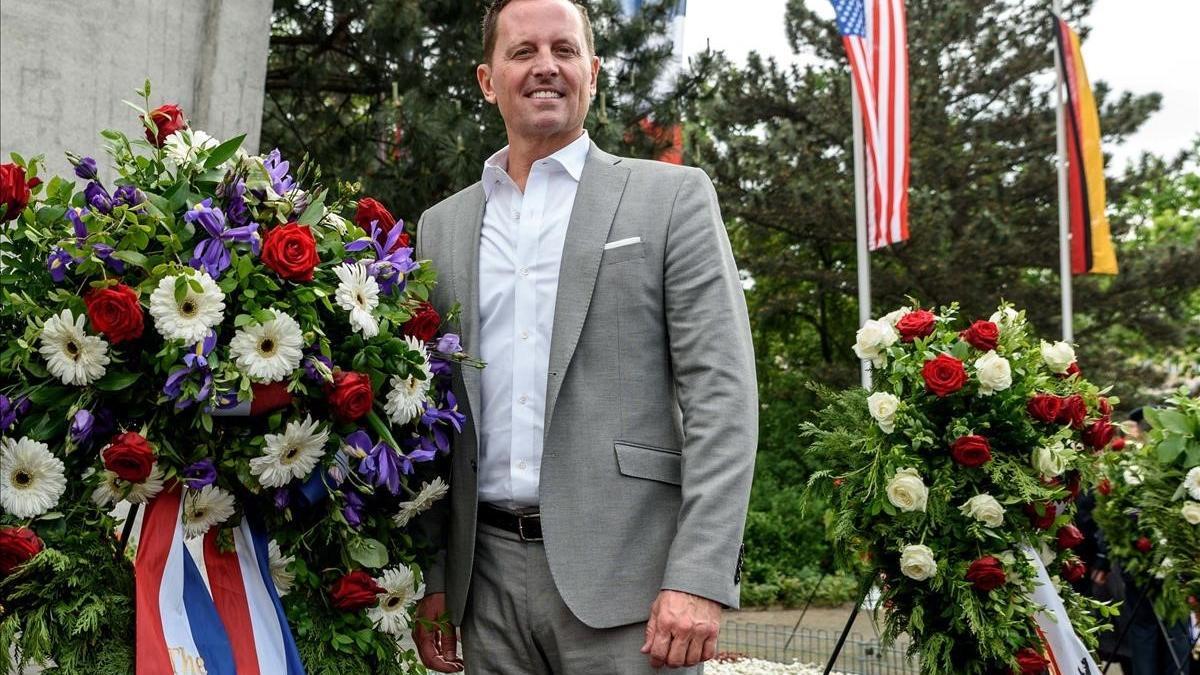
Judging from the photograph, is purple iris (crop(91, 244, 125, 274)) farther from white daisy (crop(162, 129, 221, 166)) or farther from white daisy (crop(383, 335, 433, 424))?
white daisy (crop(383, 335, 433, 424))

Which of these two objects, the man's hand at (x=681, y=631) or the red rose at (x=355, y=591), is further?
the red rose at (x=355, y=591)

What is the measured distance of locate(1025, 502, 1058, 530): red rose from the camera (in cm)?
500

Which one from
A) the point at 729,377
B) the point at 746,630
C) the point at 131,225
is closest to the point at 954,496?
the point at 729,377

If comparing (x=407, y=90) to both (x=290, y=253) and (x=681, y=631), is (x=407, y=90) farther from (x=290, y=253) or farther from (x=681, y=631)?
(x=681, y=631)

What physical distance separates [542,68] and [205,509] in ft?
4.00

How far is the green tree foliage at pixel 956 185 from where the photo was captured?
719 inches

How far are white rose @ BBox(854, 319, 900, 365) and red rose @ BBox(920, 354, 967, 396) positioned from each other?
0.38 m

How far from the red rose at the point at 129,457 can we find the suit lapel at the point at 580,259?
2.67 feet

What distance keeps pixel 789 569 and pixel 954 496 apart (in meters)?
13.2

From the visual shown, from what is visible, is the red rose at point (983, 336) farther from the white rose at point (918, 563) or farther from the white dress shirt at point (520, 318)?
the white dress shirt at point (520, 318)

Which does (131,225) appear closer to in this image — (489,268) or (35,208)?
(35,208)

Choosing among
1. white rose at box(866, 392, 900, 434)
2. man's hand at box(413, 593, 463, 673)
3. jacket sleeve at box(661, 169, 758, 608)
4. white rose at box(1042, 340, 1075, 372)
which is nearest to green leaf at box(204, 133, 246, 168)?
jacket sleeve at box(661, 169, 758, 608)

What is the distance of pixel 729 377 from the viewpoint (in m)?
2.49

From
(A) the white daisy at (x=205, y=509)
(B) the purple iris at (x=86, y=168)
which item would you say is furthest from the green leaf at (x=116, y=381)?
(B) the purple iris at (x=86, y=168)
